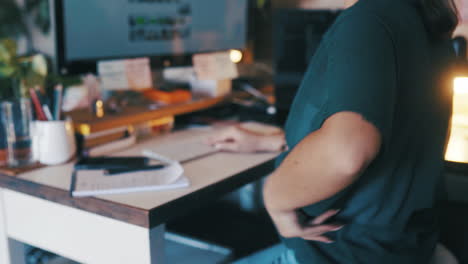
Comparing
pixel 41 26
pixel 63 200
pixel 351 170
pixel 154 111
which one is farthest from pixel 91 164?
pixel 41 26

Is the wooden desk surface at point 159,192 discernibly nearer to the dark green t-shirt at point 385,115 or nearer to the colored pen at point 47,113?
the colored pen at point 47,113

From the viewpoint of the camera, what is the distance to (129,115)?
138cm

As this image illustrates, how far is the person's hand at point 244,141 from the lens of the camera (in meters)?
1.27

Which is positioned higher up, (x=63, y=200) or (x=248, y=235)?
(x=63, y=200)

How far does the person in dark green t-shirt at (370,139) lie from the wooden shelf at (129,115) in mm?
649

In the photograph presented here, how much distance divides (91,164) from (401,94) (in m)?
0.73

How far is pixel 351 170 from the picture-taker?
2.03 ft

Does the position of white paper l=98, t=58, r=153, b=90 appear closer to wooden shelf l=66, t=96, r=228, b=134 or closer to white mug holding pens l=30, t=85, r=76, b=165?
wooden shelf l=66, t=96, r=228, b=134

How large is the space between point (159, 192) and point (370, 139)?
1.61ft

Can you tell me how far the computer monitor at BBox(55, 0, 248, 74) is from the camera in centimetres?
125

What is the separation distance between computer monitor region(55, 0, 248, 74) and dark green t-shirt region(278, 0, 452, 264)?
73 cm

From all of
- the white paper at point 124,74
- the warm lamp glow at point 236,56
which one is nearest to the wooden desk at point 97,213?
the white paper at point 124,74

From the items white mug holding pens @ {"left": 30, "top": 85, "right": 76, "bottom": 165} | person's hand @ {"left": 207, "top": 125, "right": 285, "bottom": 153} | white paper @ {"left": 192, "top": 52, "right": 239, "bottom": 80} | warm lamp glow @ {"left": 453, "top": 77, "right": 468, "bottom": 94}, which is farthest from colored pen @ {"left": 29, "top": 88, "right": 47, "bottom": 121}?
warm lamp glow @ {"left": 453, "top": 77, "right": 468, "bottom": 94}

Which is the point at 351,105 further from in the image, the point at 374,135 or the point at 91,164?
the point at 91,164
